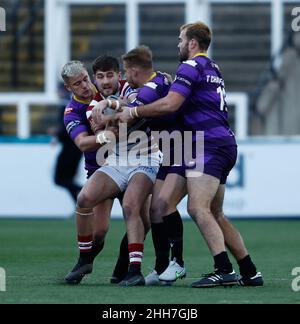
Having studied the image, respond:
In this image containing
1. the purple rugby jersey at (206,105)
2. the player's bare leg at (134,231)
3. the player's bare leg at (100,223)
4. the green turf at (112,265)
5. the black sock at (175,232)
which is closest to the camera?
the green turf at (112,265)

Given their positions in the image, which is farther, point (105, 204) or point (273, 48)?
point (273, 48)

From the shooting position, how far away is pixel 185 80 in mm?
9398

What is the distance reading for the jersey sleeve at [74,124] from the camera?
995 centimetres

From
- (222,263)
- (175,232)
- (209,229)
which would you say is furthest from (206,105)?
(222,263)

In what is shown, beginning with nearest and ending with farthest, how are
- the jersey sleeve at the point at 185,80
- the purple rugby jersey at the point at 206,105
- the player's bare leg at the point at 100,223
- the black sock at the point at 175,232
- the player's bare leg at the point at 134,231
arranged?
the jersey sleeve at the point at 185,80 → the purple rugby jersey at the point at 206,105 → the player's bare leg at the point at 134,231 → the black sock at the point at 175,232 → the player's bare leg at the point at 100,223

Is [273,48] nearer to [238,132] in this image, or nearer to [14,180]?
[238,132]

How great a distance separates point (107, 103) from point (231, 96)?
11.4 m

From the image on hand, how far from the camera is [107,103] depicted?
956 cm

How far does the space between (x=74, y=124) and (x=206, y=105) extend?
3.73 feet

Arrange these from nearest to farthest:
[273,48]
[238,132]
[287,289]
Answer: [287,289]
[238,132]
[273,48]

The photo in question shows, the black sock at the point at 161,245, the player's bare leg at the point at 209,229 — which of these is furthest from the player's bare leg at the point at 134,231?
the player's bare leg at the point at 209,229

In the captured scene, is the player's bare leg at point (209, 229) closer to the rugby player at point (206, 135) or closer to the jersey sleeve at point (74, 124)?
the rugby player at point (206, 135)

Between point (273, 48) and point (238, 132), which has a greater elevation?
point (273, 48)

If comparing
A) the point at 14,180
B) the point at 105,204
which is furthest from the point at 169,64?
the point at 105,204
